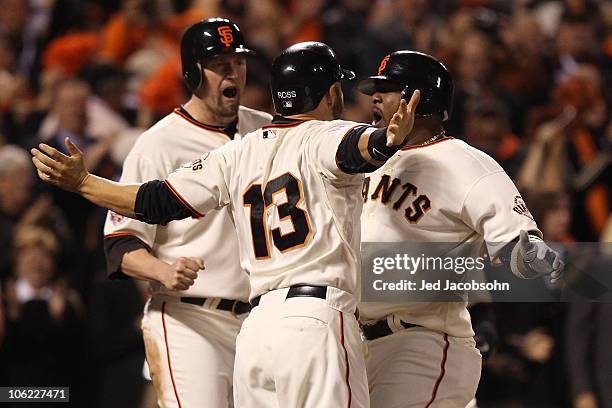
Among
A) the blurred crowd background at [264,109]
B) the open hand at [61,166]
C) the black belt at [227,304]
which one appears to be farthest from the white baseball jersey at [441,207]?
the blurred crowd background at [264,109]

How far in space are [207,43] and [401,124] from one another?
1.58m

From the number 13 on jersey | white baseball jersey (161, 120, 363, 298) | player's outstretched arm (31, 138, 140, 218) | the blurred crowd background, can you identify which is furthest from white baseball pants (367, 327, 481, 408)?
the blurred crowd background

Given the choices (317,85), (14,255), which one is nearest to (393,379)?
(317,85)

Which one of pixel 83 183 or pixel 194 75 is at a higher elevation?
pixel 194 75

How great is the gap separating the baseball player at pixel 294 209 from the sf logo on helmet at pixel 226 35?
0.79m

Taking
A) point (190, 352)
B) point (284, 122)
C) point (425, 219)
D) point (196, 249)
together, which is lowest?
point (190, 352)

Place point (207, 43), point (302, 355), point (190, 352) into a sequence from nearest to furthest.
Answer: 1. point (302, 355)
2. point (190, 352)
3. point (207, 43)

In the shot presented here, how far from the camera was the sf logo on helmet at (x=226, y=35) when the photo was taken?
5461 mm

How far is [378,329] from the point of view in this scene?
4.97m

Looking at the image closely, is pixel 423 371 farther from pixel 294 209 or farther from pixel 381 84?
pixel 381 84

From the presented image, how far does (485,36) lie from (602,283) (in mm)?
4192

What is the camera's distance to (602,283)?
569cm

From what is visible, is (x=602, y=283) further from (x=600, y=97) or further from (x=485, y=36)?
(x=485, y=36)

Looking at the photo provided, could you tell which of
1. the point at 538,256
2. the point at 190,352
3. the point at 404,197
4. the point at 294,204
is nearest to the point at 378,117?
the point at 404,197
